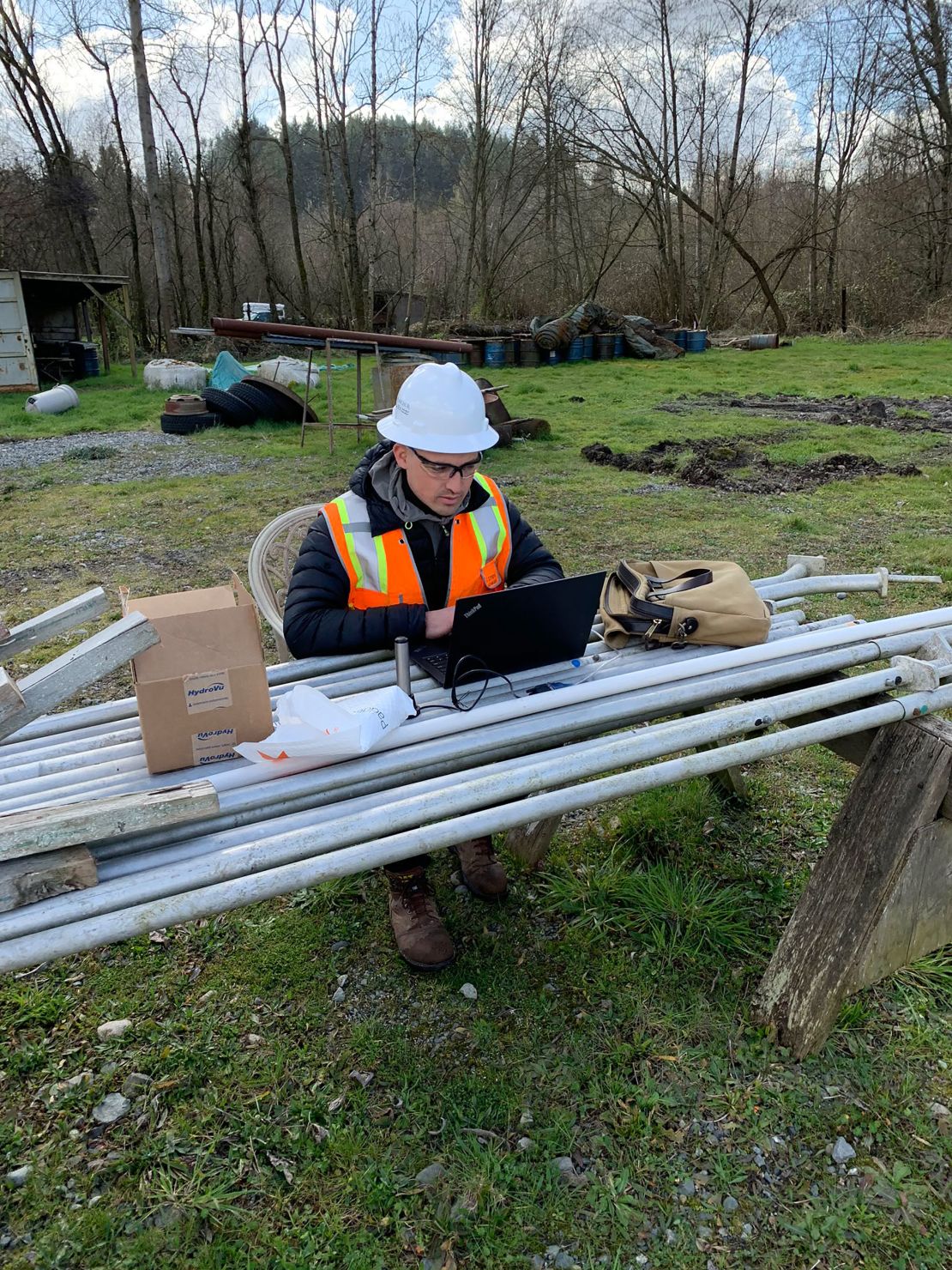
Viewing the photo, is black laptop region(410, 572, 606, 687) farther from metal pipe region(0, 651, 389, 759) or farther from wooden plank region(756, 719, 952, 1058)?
wooden plank region(756, 719, 952, 1058)

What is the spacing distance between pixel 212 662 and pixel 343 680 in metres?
0.54

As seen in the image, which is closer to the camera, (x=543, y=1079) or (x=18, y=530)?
(x=543, y=1079)

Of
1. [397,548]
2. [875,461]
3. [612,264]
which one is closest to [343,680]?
[397,548]

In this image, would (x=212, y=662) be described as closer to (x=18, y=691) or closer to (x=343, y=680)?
(x=18, y=691)

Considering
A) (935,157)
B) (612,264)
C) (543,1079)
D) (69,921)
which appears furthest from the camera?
(612,264)

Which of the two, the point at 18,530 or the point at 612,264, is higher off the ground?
the point at 612,264

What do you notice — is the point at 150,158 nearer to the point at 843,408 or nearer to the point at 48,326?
the point at 48,326

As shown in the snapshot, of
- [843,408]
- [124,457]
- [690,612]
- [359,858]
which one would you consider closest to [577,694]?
[690,612]

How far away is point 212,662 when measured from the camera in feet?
5.78

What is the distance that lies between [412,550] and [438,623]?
259 mm

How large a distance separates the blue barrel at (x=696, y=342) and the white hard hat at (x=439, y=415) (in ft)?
74.6

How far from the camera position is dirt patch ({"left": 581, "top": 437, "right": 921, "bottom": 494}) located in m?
8.34

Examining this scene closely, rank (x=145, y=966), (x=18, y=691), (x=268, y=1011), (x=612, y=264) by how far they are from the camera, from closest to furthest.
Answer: (x=18, y=691)
(x=268, y=1011)
(x=145, y=966)
(x=612, y=264)

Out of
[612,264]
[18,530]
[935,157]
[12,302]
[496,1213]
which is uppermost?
[935,157]
